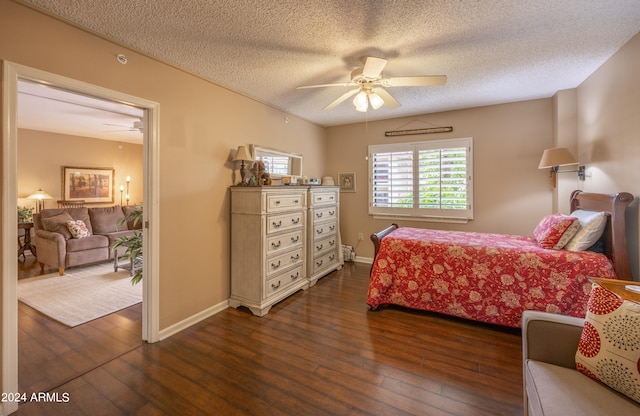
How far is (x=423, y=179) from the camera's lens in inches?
170

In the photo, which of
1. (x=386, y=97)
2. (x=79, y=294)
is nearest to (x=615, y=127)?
(x=386, y=97)

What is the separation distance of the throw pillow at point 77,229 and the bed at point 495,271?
16.1 ft

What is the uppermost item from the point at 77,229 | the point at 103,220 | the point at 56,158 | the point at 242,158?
the point at 56,158

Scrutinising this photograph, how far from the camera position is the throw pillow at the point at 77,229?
449cm

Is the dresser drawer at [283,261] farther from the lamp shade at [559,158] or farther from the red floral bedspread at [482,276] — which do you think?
the lamp shade at [559,158]

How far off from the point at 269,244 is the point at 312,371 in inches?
54.6

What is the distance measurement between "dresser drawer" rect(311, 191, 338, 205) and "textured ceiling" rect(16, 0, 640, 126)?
1.48 m

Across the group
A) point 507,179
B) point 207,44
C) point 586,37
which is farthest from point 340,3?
point 507,179

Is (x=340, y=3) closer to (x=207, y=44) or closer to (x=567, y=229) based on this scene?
(x=207, y=44)

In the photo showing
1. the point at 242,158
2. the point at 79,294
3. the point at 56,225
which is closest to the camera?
the point at 242,158

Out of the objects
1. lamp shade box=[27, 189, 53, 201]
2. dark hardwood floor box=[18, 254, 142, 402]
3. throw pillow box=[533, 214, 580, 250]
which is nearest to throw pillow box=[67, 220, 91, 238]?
lamp shade box=[27, 189, 53, 201]

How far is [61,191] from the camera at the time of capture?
5598mm

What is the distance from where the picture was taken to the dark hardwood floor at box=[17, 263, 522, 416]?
1.67m

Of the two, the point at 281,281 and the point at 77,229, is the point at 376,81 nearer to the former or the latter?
the point at 281,281
